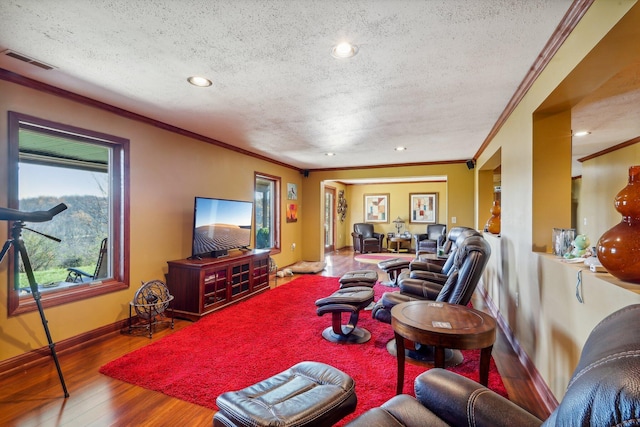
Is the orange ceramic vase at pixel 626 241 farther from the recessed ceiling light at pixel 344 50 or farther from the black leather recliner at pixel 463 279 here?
the recessed ceiling light at pixel 344 50

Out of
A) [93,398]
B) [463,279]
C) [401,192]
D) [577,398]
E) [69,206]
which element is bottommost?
[93,398]

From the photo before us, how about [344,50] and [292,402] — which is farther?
[344,50]

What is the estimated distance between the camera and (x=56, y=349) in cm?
274

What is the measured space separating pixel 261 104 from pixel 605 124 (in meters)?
4.24

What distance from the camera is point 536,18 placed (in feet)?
5.67

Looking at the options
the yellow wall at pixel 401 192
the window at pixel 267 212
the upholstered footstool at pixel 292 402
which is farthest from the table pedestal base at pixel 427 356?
the yellow wall at pixel 401 192

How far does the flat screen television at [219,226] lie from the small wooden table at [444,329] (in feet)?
9.27

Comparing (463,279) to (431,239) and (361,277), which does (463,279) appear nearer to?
(361,277)

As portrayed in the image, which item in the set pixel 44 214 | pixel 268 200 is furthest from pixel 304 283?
pixel 44 214

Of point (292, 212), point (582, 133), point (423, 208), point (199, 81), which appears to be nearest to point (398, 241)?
point (423, 208)

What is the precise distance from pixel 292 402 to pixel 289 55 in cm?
213

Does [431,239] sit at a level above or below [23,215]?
below

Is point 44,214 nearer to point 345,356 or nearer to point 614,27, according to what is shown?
point 345,356

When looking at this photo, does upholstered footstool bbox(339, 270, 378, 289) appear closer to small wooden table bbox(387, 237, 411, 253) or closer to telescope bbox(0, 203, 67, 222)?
telescope bbox(0, 203, 67, 222)
